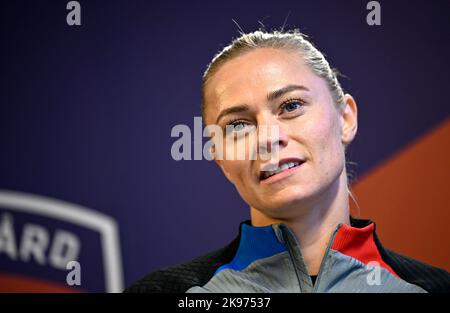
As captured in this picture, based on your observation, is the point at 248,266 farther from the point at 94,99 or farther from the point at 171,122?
the point at 94,99

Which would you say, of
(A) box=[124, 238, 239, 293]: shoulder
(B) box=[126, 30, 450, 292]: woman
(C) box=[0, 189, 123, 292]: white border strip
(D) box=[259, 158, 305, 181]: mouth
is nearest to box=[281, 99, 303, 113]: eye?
(B) box=[126, 30, 450, 292]: woman

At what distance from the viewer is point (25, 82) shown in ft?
5.26

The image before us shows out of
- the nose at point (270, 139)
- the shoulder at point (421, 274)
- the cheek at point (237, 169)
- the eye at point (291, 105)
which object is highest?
the eye at point (291, 105)

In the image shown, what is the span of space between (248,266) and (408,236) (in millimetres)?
585

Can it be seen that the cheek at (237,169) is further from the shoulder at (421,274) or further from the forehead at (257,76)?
the shoulder at (421,274)

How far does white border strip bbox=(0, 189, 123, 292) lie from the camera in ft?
4.98

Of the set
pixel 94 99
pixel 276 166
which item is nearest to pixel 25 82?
pixel 94 99

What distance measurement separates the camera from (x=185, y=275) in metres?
1.19

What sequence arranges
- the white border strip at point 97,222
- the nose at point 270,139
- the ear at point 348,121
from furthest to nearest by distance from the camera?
the white border strip at point 97,222, the ear at point 348,121, the nose at point 270,139

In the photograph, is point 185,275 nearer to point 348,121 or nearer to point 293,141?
point 293,141

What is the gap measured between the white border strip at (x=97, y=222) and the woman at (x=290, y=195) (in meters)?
0.32

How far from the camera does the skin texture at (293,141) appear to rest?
1.09 metres

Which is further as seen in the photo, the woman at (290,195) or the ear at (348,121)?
the ear at (348,121)

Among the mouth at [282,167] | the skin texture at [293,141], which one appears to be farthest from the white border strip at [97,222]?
the mouth at [282,167]
